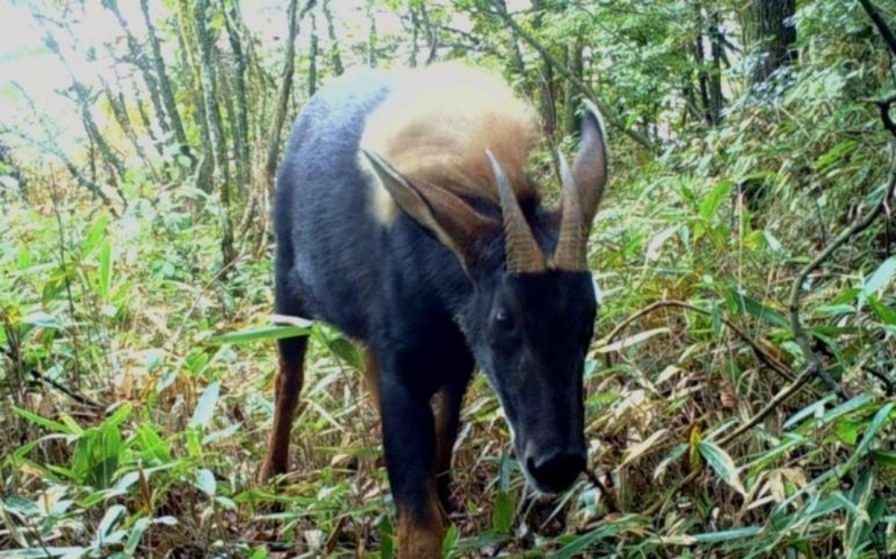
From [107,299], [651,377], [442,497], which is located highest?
[107,299]

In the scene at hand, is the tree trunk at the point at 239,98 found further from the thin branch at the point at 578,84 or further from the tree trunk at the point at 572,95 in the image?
the tree trunk at the point at 572,95

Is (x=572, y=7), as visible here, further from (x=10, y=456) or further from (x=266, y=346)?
(x=10, y=456)

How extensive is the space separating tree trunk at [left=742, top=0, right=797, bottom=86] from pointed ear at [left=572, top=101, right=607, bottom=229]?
13.8ft

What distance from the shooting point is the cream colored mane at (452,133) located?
3717mm

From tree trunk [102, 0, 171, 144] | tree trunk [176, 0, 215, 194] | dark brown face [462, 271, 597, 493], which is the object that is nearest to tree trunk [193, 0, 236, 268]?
tree trunk [176, 0, 215, 194]

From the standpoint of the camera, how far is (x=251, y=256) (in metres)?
7.59

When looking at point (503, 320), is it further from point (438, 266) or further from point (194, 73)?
point (194, 73)

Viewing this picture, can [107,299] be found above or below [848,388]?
above

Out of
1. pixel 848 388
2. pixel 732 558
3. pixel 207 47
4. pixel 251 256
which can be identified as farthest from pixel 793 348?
pixel 207 47

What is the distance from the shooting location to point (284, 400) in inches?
189

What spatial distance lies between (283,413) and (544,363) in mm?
1983

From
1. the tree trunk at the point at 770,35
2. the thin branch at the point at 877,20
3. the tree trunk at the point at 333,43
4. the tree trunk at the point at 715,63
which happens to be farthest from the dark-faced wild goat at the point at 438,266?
the tree trunk at the point at 333,43

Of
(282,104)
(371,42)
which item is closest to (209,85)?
(282,104)

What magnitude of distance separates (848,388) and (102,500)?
94.8 inches
